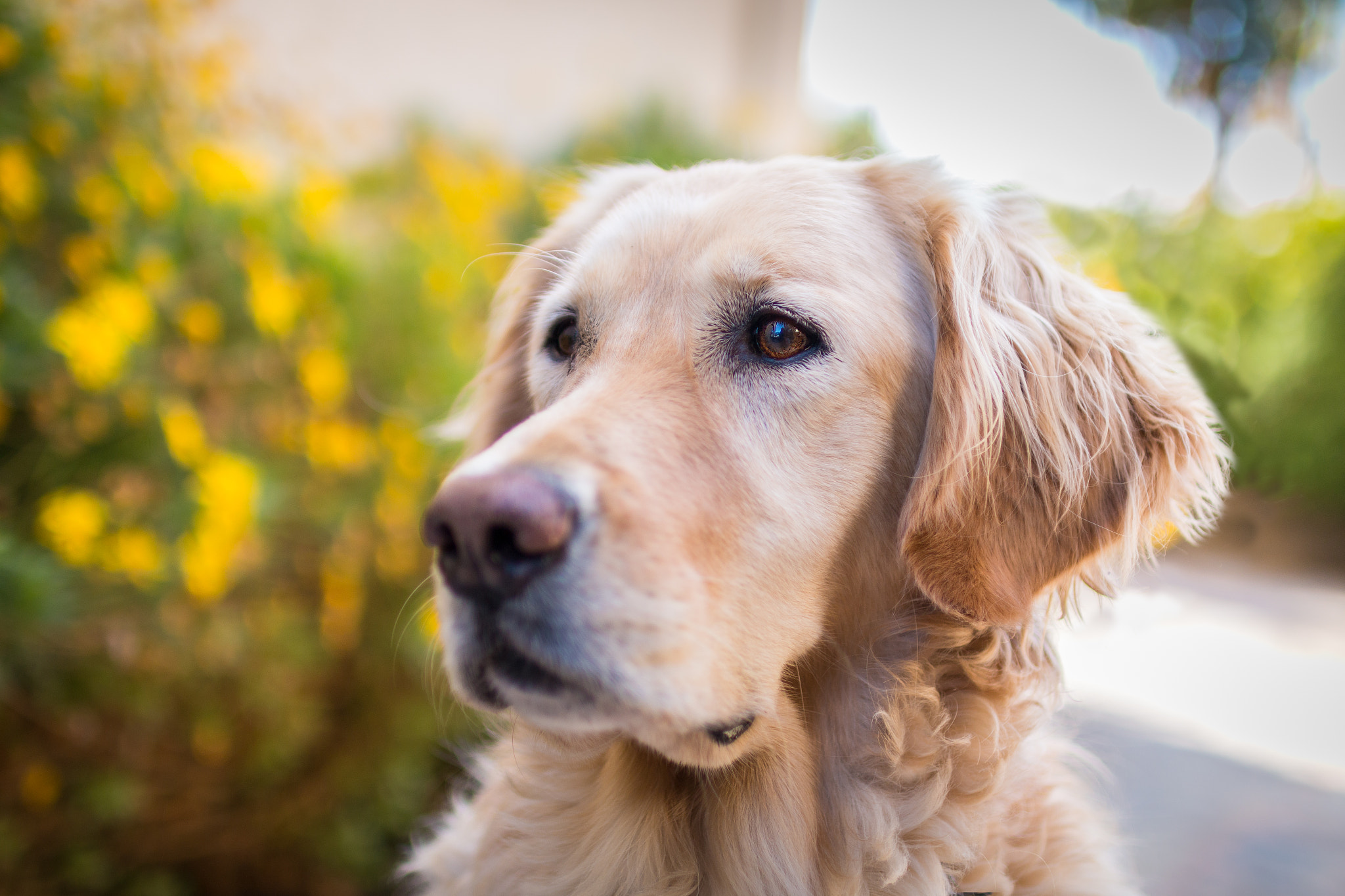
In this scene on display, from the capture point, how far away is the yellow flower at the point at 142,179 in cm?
246

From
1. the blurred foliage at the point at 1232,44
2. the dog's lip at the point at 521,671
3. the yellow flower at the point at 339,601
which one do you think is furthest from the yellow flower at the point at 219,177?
the blurred foliage at the point at 1232,44

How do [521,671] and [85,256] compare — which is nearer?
[521,671]

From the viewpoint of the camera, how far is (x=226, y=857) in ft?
9.60

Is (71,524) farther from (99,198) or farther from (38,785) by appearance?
(99,198)

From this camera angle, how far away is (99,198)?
94.0 inches

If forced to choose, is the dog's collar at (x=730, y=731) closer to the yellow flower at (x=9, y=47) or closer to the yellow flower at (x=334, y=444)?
the yellow flower at (x=334, y=444)

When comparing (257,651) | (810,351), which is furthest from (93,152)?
(810,351)

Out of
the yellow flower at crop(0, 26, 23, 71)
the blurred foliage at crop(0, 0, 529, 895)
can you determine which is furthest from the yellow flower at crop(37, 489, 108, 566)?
the yellow flower at crop(0, 26, 23, 71)

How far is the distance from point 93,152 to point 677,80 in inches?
177

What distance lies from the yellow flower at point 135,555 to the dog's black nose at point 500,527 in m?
1.62

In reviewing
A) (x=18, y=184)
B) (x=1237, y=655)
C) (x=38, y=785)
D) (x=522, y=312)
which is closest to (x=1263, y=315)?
(x=1237, y=655)

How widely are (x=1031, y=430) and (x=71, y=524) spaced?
8.28 ft

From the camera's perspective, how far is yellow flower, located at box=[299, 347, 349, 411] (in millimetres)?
2752

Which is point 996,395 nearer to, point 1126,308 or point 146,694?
point 1126,308
